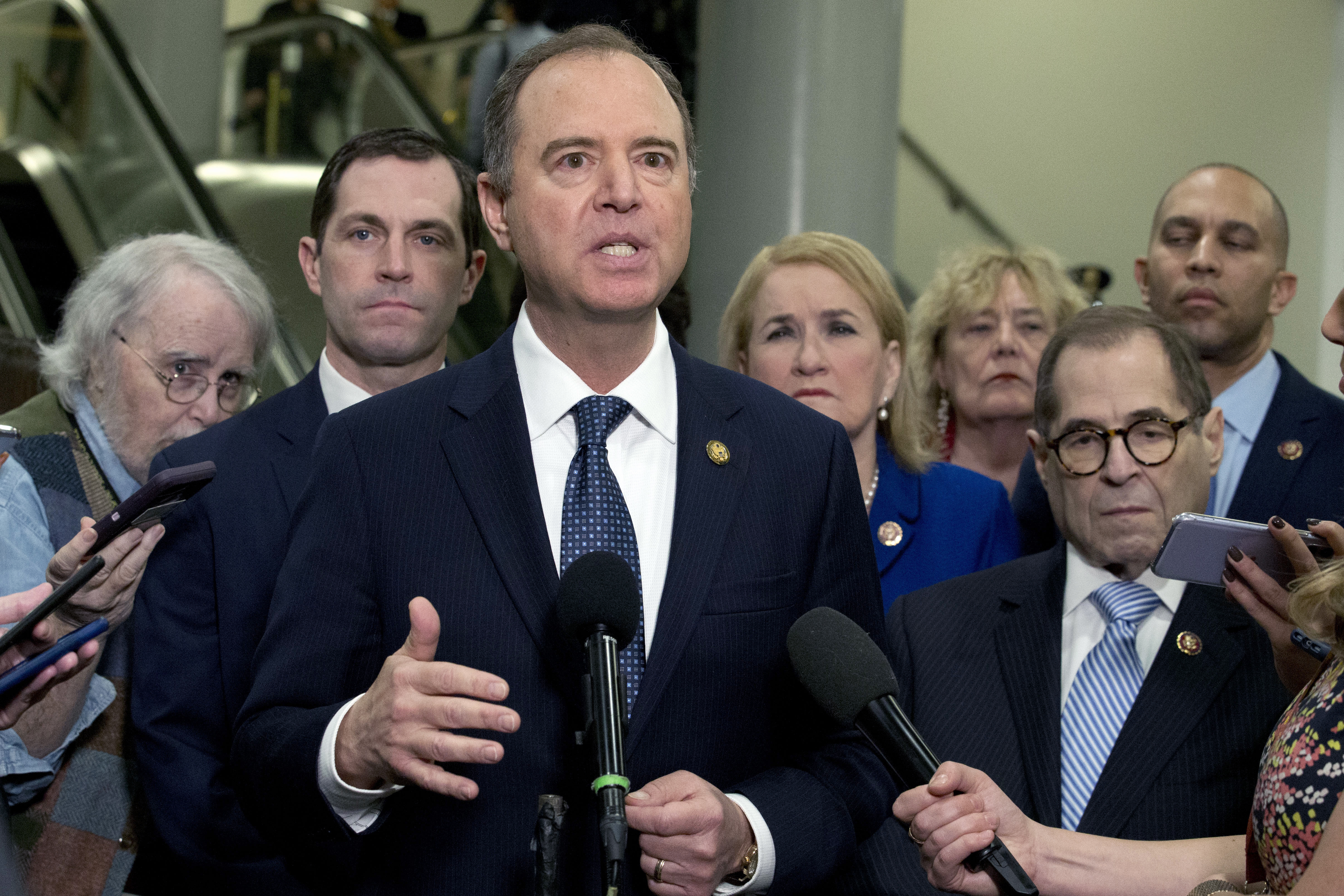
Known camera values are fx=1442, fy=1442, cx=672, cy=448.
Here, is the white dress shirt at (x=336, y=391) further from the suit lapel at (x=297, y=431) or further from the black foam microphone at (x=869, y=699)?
the black foam microphone at (x=869, y=699)

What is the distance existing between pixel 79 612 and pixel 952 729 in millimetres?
1524

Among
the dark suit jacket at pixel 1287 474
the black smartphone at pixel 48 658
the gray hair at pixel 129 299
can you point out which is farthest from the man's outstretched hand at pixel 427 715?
the dark suit jacket at pixel 1287 474

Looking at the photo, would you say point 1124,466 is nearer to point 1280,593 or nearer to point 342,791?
point 1280,593

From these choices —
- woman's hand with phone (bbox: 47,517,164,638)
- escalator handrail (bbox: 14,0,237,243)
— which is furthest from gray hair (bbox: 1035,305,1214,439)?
escalator handrail (bbox: 14,0,237,243)

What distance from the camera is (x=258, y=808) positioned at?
2143mm

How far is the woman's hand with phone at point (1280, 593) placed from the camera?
2072 mm

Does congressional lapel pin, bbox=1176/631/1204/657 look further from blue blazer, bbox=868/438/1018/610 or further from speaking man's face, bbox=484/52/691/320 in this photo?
speaking man's face, bbox=484/52/691/320

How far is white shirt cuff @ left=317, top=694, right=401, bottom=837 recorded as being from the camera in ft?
6.08

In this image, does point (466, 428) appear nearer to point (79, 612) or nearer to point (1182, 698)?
point (79, 612)

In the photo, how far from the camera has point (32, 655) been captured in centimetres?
225

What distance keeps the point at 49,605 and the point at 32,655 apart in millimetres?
335

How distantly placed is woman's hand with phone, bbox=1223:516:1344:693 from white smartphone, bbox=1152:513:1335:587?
0.05 feet

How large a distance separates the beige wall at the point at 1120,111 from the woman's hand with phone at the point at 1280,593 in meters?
7.61

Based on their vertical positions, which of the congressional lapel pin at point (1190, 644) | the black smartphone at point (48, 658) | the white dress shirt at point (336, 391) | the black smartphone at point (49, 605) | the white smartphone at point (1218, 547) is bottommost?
the congressional lapel pin at point (1190, 644)
